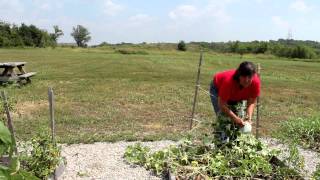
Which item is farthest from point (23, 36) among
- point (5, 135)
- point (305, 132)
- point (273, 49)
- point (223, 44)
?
point (5, 135)

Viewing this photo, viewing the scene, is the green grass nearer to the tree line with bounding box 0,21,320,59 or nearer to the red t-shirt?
the red t-shirt

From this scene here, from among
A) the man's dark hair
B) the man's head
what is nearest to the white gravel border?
the man's head

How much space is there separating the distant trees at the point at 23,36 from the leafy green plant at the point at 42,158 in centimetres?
5184

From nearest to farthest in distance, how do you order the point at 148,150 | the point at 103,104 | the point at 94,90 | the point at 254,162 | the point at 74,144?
the point at 254,162 < the point at 148,150 < the point at 74,144 < the point at 103,104 < the point at 94,90

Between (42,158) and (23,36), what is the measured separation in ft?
198

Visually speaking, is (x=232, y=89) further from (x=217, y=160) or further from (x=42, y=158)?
(x=42, y=158)

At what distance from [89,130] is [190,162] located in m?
2.87

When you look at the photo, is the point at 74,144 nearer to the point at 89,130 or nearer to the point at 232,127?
the point at 89,130

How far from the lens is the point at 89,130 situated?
7.95 meters

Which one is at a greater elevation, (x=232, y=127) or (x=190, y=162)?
(x=232, y=127)

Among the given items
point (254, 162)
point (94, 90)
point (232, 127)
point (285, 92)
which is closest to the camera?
point (254, 162)

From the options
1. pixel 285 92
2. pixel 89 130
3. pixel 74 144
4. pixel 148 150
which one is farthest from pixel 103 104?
pixel 285 92

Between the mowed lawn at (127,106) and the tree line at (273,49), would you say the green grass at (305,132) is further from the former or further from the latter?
the tree line at (273,49)

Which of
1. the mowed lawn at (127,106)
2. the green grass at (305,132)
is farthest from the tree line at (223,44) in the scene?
the green grass at (305,132)
